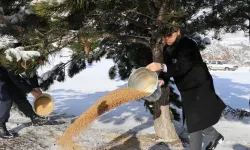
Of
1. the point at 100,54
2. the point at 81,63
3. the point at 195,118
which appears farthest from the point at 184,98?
the point at 81,63

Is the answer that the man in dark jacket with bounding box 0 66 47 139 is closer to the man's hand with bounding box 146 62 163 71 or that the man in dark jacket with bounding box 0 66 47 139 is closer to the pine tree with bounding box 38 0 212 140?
the pine tree with bounding box 38 0 212 140

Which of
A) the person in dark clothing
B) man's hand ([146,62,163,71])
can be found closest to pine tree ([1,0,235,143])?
the person in dark clothing

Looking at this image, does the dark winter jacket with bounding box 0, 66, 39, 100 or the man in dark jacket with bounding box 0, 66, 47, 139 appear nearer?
the man in dark jacket with bounding box 0, 66, 47, 139

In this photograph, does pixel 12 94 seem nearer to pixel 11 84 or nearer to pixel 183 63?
pixel 11 84

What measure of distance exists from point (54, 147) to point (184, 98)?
1880 mm

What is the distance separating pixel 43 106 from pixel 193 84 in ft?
9.21

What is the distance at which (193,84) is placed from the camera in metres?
3.07

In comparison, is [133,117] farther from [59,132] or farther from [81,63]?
[59,132]

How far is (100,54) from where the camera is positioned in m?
5.87

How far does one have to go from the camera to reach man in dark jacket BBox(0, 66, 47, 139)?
14.6ft

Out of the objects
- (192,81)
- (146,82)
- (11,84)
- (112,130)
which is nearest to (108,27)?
(146,82)

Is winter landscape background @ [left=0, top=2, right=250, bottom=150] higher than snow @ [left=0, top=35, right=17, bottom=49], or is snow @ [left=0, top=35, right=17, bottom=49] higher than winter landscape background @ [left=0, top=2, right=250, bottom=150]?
snow @ [left=0, top=35, right=17, bottom=49]

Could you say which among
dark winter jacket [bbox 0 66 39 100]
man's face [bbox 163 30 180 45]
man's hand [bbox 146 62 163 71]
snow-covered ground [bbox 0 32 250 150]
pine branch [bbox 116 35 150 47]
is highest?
man's face [bbox 163 30 180 45]

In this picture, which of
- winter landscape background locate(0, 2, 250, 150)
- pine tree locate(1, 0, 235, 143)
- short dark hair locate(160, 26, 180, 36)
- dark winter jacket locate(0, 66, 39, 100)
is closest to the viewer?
pine tree locate(1, 0, 235, 143)
